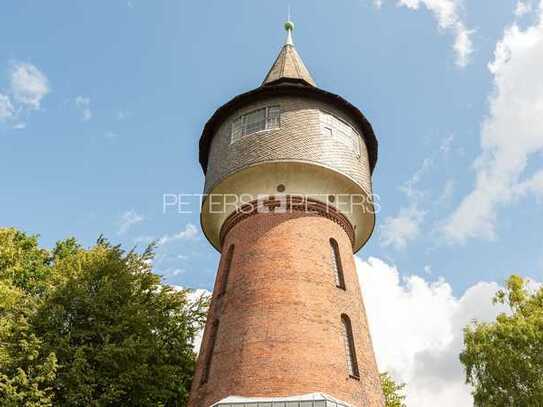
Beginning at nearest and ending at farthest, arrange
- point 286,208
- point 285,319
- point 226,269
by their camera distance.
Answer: point 285,319
point 286,208
point 226,269

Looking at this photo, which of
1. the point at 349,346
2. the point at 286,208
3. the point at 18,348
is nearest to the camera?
the point at 349,346

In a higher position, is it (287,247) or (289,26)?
(289,26)

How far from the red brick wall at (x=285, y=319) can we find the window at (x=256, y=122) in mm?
2463

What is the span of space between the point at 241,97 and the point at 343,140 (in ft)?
10.2

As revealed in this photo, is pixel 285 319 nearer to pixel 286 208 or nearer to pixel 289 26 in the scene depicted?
pixel 286 208

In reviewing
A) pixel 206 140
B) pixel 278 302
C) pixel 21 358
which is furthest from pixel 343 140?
pixel 21 358

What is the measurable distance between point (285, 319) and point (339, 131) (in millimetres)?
5779

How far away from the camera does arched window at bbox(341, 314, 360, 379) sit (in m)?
11.9

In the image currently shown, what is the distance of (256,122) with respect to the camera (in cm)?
1502

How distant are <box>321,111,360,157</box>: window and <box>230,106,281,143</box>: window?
1270 mm

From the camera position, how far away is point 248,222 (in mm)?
13945

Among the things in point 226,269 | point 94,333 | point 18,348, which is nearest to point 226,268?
point 226,269

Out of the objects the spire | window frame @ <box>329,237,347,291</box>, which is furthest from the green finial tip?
window frame @ <box>329,237,347,291</box>

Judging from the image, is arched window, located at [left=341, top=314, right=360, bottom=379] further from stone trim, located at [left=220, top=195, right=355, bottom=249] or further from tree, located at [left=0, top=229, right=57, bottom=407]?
tree, located at [left=0, top=229, right=57, bottom=407]
